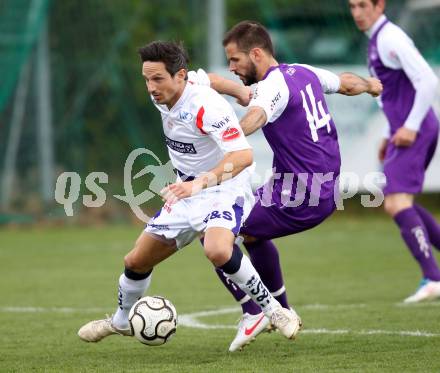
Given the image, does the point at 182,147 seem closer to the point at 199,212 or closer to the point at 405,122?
the point at 199,212

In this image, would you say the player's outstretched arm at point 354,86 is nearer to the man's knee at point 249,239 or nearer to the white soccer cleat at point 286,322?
the man's knee at point 249,239

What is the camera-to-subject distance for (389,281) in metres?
9.30

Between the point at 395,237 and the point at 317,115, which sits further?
the point at 395,237

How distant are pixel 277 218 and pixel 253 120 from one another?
87cm

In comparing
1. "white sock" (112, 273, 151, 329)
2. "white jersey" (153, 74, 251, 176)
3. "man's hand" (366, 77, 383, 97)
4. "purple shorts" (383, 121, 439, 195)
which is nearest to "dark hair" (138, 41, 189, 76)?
"white jersey" (153, 74, 251, 176)

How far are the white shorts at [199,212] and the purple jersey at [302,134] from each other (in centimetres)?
44

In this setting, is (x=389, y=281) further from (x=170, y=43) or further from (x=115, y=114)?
(x=115, y=114)

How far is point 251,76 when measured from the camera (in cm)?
636

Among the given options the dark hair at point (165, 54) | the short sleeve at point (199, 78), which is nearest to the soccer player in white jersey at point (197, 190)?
the dark hair at point (165, 54)

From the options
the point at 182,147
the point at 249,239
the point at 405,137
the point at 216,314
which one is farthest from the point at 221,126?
the point at 405,137

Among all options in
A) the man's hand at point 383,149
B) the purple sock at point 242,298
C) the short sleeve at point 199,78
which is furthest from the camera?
the man's hand at point 383,149

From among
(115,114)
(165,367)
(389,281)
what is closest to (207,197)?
(165,367)

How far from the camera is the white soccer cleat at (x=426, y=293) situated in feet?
25.8

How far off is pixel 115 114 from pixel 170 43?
37.2ft
